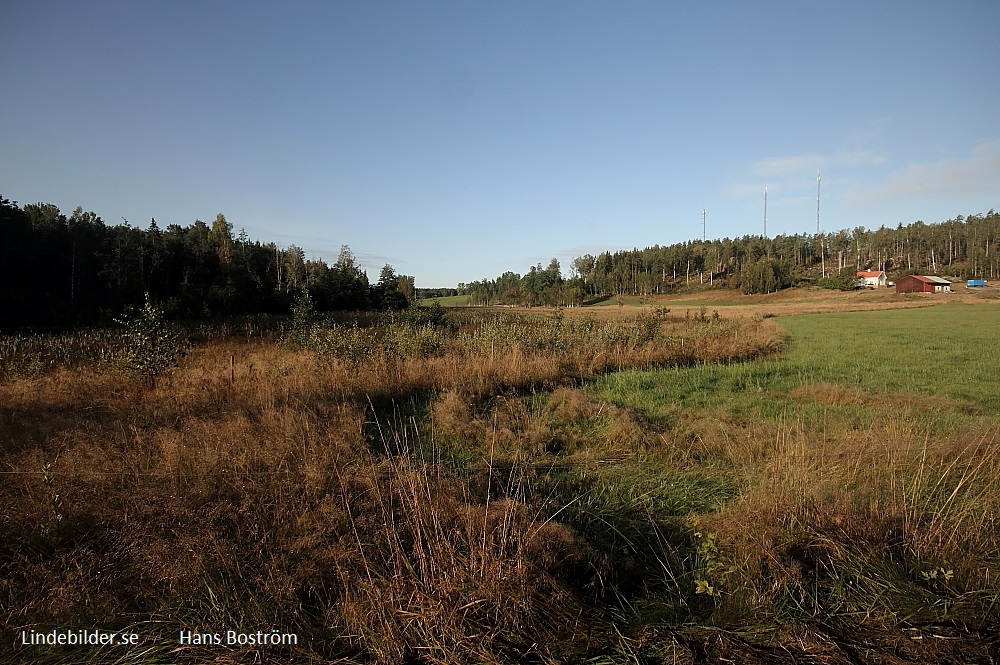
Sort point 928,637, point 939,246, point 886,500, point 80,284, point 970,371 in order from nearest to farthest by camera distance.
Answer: point 928,637, point 886,500, point 970,371, point 80,284, point 939,246

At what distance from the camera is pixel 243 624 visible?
2805 millimetres

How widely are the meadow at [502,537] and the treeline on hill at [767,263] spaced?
299ft

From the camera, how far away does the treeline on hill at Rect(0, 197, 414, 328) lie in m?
40.9

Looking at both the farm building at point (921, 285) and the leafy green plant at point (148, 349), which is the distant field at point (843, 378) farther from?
the farm building at point (921, 285)

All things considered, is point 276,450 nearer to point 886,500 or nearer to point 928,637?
point 928,637

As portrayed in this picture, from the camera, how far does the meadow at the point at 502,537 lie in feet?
8.77

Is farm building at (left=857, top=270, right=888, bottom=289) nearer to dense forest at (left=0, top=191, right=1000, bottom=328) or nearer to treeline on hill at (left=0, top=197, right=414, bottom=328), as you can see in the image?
dense forest at (left=0, top=191, right=1000, bottom=328)

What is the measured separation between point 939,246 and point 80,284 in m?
174

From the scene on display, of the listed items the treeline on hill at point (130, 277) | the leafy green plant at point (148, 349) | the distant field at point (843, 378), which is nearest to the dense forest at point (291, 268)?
the treeline on hill at point (130, 277)

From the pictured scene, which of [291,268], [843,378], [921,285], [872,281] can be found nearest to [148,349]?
[843,378]

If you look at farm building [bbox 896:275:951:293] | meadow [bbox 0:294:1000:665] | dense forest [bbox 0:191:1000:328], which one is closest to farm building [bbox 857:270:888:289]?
dense forest [bbox 0:191:1000:328]

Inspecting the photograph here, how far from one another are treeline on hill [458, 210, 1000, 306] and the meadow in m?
91.1

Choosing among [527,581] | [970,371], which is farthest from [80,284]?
[970,371]

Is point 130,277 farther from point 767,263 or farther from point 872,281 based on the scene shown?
point 872,281
